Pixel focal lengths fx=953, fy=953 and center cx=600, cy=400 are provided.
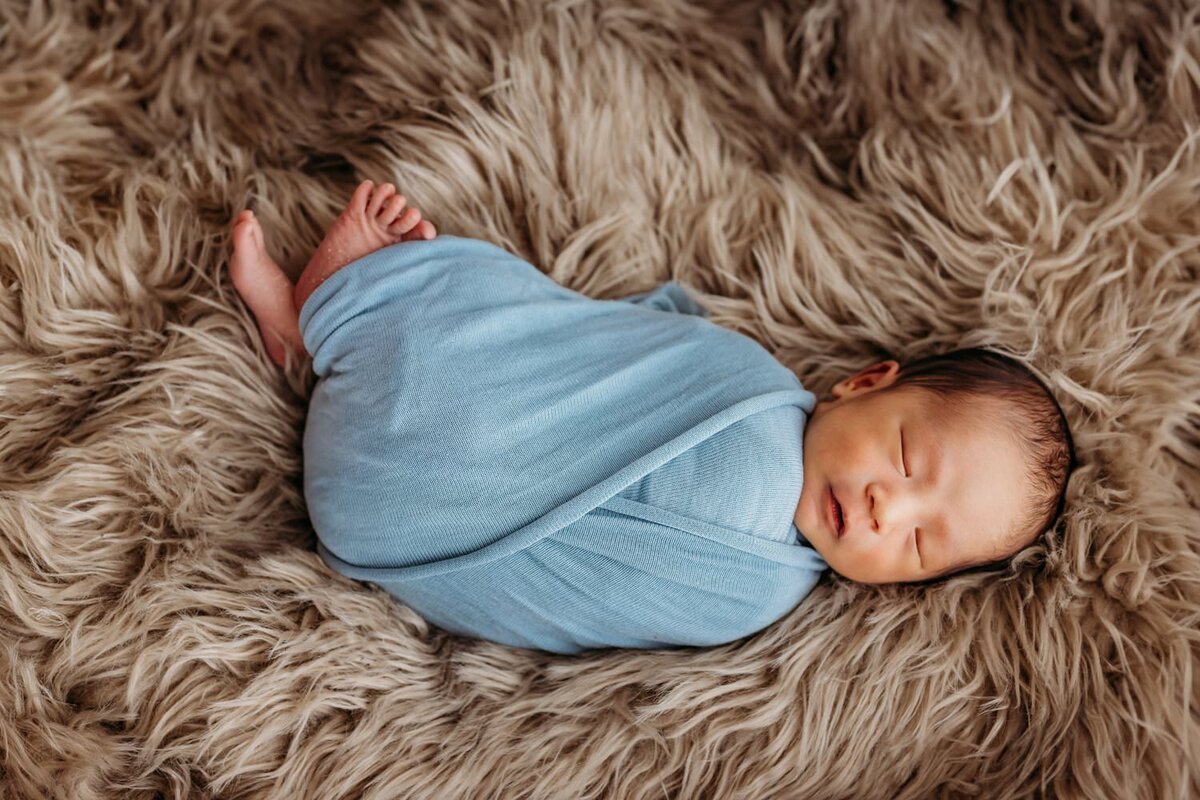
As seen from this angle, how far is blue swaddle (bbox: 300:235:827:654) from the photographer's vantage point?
3.24 feet

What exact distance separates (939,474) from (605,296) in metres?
0.45

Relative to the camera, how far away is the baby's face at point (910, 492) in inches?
40.0

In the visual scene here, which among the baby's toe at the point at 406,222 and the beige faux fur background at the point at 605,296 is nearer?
the beige faux fur background at the point at 605,296

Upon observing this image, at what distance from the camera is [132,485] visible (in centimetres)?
99

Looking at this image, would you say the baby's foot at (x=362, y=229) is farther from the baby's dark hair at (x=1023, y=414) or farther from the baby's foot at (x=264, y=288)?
the baby's dark hair at (x=1023, y=414)

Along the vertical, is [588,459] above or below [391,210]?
below

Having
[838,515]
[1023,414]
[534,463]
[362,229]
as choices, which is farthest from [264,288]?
[1023,414]

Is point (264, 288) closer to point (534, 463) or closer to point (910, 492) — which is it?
point (534, 463)

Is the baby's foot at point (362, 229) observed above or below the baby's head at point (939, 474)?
above

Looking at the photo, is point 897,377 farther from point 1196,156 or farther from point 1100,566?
point 1196,156

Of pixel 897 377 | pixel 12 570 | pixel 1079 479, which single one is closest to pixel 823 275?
pixel 897 377

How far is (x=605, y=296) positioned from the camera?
1197 millimetres

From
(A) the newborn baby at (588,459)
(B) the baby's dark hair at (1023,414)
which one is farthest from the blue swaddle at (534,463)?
(B) the baby's dark hair at (1023,414)

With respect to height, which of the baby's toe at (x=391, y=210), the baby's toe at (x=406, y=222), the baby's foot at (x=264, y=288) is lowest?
the baby's foot at (x=264, y=288)
